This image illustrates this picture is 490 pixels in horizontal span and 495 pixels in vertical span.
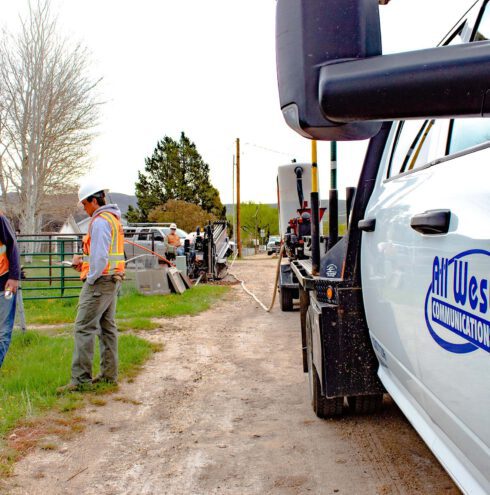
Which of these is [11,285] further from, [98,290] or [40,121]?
[40,121]

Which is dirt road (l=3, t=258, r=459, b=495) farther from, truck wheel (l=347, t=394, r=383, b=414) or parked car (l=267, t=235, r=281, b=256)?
parked car (l=267, t=235, r=281, b=256)

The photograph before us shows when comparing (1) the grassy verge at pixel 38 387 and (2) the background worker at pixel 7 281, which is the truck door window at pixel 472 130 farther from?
(2) the background worker at pixel 7 281

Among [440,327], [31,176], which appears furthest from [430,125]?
[31,176]

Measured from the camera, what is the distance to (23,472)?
3492 millimetres

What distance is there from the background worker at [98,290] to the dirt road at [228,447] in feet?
1.20

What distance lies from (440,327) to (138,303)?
32.2ft

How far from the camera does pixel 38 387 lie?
16.9ft

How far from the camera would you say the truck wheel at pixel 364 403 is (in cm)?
427

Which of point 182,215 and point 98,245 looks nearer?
point 98,245

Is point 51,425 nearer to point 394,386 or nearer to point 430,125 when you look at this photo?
point 394,386

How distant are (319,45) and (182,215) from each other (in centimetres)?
5029

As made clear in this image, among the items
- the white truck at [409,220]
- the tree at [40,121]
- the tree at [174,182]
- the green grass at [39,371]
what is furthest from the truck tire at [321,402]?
the tree at [174,182]

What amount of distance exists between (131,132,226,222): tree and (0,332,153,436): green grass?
171ft

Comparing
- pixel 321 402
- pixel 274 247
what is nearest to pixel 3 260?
pixel 321 402
